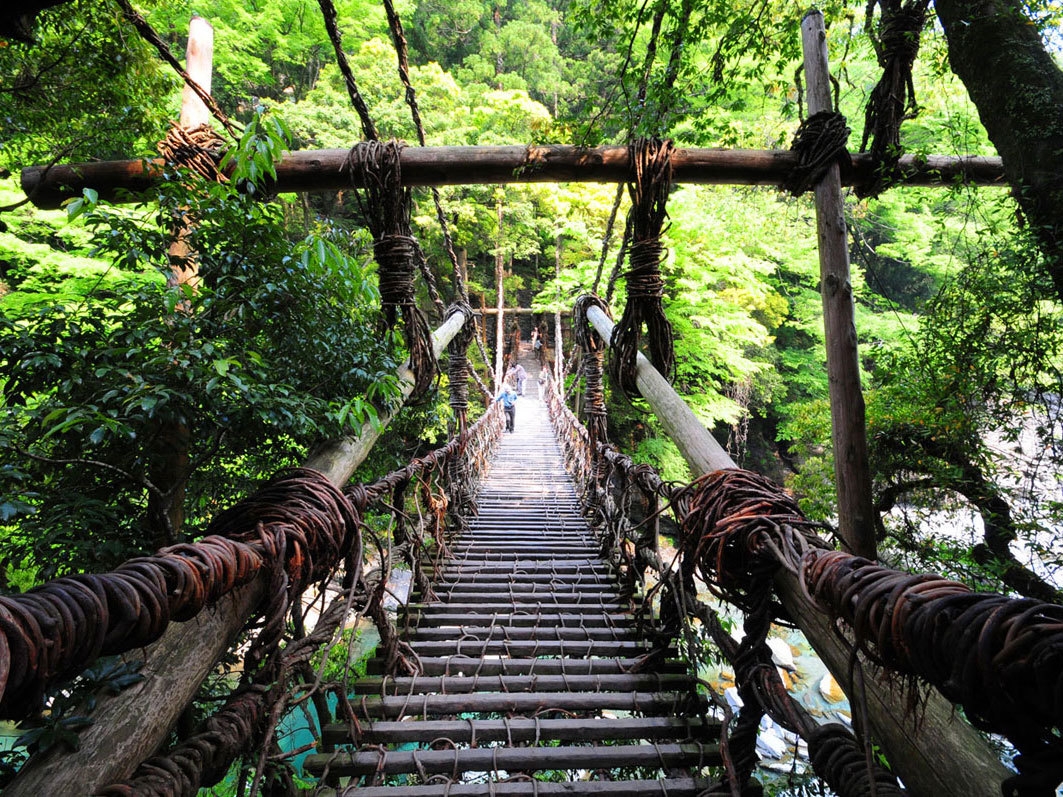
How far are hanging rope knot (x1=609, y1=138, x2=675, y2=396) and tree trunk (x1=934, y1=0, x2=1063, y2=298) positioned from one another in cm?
182

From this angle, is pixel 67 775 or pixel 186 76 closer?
pixel 67 775

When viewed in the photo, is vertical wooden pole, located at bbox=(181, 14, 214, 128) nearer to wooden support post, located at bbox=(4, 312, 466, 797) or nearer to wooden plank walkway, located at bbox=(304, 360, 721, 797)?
wooden support post, located at bbox=(4, 312, 466, 797)

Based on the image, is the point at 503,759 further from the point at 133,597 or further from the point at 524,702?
the point at 133,597

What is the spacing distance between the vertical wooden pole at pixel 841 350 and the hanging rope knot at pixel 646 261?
731 millimetres

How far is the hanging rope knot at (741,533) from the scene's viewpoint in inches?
38.6

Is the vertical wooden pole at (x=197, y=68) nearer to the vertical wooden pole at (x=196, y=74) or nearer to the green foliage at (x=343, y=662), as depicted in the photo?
the vertical wooden pole at (x=196, y=74)

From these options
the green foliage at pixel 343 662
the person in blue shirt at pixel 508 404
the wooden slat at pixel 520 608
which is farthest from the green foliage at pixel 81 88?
the person in blue shirt at pixel 508 404

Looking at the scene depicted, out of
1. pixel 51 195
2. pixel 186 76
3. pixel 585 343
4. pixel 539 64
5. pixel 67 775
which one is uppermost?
pixel 539 64

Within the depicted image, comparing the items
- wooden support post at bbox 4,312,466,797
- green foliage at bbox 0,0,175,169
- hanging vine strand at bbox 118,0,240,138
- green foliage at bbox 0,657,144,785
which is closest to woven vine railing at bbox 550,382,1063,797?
wooden support post at bbox 4,312,466,797

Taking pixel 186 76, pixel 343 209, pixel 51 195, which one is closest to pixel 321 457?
pixel 186 76

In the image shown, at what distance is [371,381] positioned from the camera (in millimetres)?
1849

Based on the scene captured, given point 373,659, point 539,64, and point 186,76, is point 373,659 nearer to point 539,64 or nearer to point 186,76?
point 186,76

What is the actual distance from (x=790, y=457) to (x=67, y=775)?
43.5ft

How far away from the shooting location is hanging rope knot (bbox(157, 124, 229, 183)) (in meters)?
2.00
